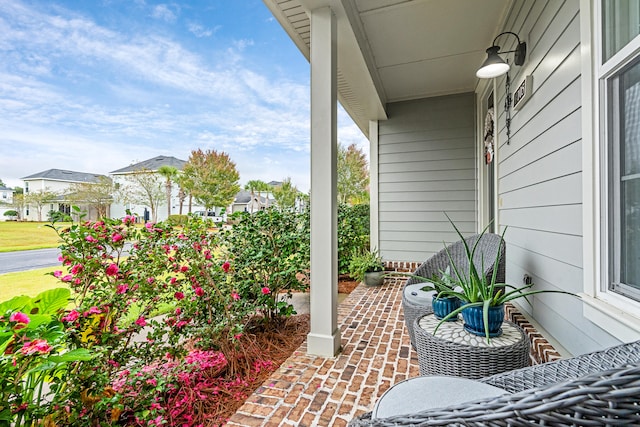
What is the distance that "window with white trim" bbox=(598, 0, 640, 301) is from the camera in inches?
46.6

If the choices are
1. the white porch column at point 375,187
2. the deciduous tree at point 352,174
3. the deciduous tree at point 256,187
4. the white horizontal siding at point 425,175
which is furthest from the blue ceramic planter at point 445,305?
the deciduous tree at point 352,174

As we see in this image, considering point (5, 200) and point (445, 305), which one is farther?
point (445, 305)

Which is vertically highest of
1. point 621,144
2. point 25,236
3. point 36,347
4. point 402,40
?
point 402,40

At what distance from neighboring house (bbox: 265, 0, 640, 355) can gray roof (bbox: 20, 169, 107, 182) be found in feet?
4.86

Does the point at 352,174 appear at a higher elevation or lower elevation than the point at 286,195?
higher

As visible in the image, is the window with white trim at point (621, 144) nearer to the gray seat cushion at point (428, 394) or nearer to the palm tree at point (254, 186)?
the gray seat cushion at point (428, 394)

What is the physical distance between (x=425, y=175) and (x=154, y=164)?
4.02 meters

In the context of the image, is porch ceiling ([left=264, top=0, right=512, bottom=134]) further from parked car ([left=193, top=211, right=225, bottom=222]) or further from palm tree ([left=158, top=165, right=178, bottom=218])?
parked car ([left=193, top=211, right=225, bottom=222])

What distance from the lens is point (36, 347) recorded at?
102 cm

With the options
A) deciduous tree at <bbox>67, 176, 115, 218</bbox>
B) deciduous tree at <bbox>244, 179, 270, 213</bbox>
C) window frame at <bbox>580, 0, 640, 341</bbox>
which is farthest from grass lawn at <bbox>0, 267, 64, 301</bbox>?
window frame at <bbox>580, 0, 640, 341</bbox>

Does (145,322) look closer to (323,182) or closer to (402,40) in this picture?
(323,182)

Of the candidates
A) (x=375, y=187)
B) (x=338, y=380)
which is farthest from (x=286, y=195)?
(x=338, y=380)

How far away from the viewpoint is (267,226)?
308cm

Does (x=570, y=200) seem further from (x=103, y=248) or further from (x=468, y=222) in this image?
(x=468, y=222)
